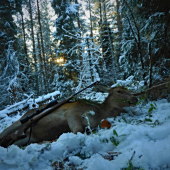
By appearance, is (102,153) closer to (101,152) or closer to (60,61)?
(101,152)

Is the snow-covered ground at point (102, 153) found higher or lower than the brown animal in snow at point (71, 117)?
higher

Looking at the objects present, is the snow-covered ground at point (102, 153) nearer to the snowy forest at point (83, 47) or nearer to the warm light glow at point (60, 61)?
the snowy forest at point (83, 47)

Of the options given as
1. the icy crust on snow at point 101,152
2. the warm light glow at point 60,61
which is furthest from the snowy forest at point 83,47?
the icy crust on snow at point 101,152

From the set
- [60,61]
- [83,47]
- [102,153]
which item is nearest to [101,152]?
[102,153]

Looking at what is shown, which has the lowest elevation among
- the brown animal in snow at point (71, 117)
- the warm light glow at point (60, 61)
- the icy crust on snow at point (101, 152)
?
the brown animal in snow at point (71, 117)

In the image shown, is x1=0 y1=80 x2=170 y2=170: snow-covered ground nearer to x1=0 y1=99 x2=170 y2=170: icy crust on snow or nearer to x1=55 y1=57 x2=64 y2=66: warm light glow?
x1=0 y1=99 x2=170 y2=170: icy crust on snow

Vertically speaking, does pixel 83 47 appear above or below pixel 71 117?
above

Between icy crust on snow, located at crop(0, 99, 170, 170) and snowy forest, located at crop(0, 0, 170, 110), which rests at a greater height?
snowy forest, located at crop(0, 0, 170, 110)

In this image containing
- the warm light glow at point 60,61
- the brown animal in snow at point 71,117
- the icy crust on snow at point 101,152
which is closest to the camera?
the icy crust on snow at point 101,152

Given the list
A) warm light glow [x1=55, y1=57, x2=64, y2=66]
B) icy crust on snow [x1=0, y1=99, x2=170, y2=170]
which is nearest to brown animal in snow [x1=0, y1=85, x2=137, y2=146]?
icy crust on snow [x1=0, y1=99, x2=170, y2=170]

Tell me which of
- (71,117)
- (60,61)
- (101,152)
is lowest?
(71,117)

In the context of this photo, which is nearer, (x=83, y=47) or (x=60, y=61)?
(x=83, y=47)

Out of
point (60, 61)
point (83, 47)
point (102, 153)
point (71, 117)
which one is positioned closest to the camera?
point (102, 153)

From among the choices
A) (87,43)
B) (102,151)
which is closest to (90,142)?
(102,151)
